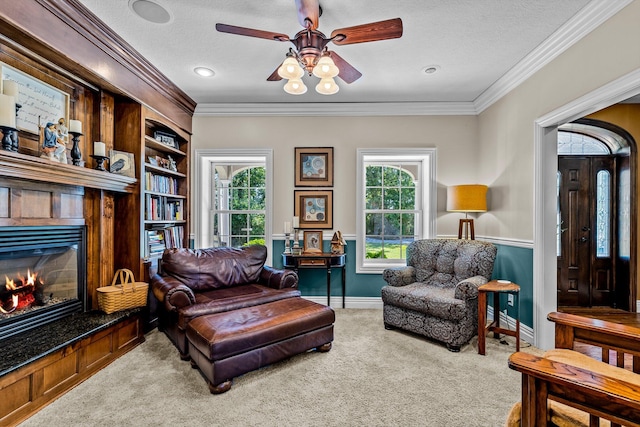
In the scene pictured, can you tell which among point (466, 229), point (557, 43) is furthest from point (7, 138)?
point (466, 229)

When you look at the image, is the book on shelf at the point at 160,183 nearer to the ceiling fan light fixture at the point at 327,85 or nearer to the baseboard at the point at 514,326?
the ceiling fan light fixture at the point at 327,85

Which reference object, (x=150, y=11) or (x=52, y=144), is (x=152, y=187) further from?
(x=150, y=11)

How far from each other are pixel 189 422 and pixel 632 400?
2017mm

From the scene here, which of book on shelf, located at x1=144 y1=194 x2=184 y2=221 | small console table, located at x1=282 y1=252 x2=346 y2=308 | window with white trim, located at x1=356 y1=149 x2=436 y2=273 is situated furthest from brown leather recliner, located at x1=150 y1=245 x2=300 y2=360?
window with white trim, located at x1=356 y1=149 x2=436 y2=273

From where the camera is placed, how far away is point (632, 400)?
93 cm

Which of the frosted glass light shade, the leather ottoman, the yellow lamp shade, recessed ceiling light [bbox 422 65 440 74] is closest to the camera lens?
the frosted glass light shade

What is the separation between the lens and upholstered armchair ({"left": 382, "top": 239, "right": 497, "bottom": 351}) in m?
2.72

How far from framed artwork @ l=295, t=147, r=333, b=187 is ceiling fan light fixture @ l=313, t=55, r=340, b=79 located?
6.84ft

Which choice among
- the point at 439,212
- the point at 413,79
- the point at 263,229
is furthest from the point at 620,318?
the point at 263,229

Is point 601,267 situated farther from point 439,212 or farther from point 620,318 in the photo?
point 439,212

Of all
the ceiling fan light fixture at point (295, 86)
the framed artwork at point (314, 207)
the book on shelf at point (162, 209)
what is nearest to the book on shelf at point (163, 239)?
the book on shelf at point (162, 209)

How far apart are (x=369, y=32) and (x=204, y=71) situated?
203 cm

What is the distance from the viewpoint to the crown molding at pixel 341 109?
402cm

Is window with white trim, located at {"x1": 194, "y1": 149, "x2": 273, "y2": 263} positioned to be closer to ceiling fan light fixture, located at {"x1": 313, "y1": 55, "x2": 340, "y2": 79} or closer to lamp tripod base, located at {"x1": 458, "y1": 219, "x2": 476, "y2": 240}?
ceiling fan light fixture, located at {"x1": 313, "y1": 55, "x2": 340, "y2": 79}
